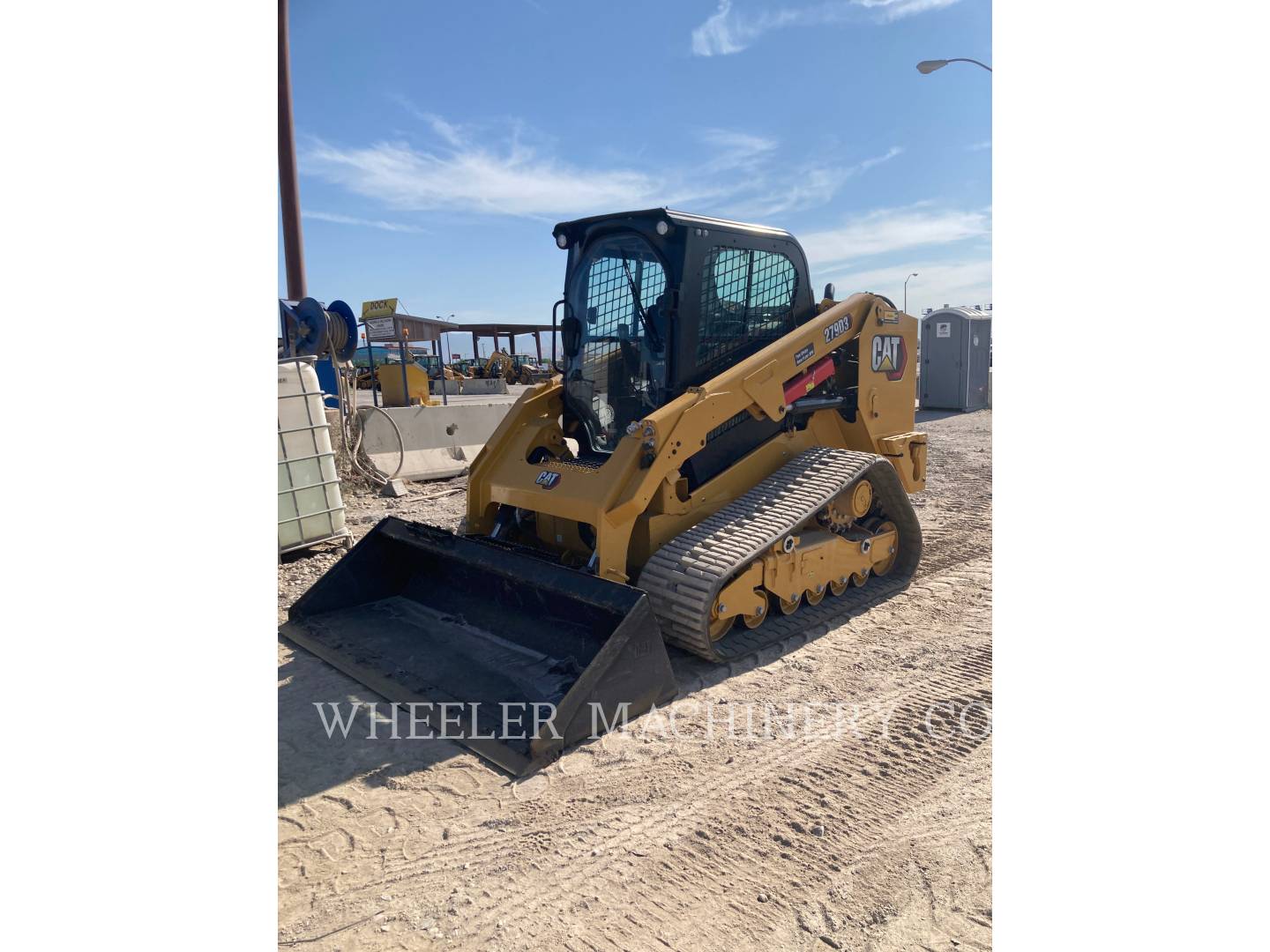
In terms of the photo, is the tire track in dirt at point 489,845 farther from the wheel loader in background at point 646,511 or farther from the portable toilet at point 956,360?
the portable toilet at point 956,360

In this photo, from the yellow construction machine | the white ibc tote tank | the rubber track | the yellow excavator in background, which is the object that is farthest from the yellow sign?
the yellow excavator in background

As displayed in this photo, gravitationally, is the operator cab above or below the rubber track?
above

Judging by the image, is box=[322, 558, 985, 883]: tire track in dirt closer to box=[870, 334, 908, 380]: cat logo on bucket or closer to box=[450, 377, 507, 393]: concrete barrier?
box=[870, 334, 908, 380]: cat logo on bucket

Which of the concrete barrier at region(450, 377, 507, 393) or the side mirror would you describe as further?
the concrete barrier at region(450, 377, 507, 393)

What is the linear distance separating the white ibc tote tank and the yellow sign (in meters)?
6.75

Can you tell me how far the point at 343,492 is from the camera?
A: 809 cm

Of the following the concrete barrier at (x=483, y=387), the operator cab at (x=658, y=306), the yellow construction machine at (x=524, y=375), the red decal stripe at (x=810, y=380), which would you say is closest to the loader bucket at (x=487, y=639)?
the operator cab at (x=658, y=306)

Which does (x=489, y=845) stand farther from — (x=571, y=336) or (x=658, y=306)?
(x=571, y=336)

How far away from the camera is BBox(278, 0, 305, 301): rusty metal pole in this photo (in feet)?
41.2

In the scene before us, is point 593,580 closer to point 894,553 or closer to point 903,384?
point 894,553

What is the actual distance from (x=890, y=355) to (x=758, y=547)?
2.35m

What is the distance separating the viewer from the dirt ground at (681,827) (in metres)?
2.28

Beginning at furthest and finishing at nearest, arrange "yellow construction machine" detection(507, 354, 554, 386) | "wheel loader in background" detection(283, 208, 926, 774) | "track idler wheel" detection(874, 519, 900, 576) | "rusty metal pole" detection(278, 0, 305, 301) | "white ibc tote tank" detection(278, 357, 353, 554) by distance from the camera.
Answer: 1. "yellow construction machine" detection(507, 354, 554, 386)
2. "rusty metal pole" detection(278, 0, 305, 301)
3. "white ibc tote tank" detection(278, 357, 353, 554)
4. "track idler wheel" detection(874, 519, 900, 576)
5. "wheel loader in background" detection(283, 208, 926, 774)

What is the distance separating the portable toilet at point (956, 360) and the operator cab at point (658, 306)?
13931 mm
